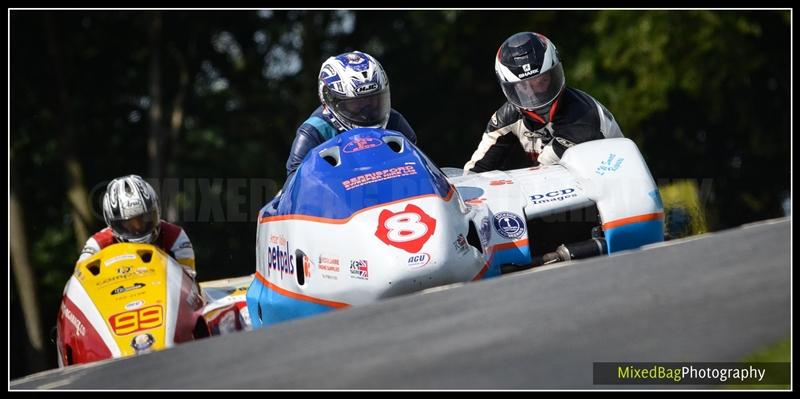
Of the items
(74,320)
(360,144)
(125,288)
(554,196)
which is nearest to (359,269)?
(360,144)

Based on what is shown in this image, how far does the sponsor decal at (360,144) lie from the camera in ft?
21.8

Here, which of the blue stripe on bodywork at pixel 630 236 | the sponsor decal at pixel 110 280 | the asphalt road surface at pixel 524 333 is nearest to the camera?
the asphalt road surface at pixel 524 333

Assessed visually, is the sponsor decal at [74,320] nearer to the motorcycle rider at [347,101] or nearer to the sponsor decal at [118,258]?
the sponsor decal at [118,258]

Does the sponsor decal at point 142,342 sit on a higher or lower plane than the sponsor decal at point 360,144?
lower

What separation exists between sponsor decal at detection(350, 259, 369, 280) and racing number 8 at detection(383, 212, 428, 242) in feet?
0.65

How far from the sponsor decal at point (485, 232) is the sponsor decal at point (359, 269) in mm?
820

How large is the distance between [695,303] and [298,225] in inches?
109

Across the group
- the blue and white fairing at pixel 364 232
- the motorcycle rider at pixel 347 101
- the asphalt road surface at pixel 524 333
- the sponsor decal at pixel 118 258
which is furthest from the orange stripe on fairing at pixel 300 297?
the asphalt road surface at pixel 524 333

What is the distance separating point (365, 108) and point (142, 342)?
2156 mm

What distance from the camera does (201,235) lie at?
2164cm

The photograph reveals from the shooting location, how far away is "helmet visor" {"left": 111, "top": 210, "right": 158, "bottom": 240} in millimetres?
9164

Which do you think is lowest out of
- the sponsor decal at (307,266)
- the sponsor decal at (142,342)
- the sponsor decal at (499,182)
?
the sponsor decal at (142,342)

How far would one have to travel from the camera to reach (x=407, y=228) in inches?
239

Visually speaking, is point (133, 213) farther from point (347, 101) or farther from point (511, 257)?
point (511, 257)
